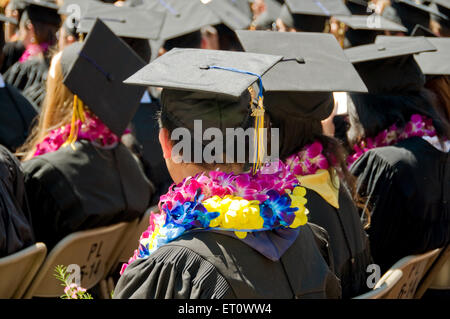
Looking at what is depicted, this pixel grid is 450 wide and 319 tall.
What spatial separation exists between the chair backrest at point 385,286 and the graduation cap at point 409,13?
3.36 meters

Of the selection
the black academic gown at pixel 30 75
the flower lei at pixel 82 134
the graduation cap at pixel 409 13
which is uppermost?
the graduation cap at pixel 409 13

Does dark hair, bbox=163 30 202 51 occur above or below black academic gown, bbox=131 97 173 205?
above

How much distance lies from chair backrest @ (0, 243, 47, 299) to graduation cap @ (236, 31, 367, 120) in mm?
1132

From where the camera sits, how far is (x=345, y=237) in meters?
2.48

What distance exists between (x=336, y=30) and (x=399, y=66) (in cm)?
293

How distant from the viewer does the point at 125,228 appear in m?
3.51

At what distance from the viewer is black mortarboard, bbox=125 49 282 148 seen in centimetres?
176

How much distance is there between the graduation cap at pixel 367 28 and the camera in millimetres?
4676

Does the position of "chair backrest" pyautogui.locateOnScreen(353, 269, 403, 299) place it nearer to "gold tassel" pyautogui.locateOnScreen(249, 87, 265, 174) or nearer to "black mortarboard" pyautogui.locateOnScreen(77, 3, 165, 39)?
"gold tassel" pyautogui.locateOnScreen(249, 87, 265, 174)

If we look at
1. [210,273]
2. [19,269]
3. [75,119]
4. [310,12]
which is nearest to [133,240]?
[75,119]

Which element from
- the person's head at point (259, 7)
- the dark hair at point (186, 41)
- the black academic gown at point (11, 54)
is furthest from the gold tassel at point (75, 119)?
the black academic gown at point (11, 54)

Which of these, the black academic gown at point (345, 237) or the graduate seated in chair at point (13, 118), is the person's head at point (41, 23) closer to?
the graduate seated in chair at point (13, 118)

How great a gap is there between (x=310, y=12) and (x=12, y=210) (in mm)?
3178

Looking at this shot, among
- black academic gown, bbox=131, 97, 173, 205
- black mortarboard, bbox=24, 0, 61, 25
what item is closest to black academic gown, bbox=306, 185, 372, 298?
black academic gown, bbox=131, 97, 173, 205
